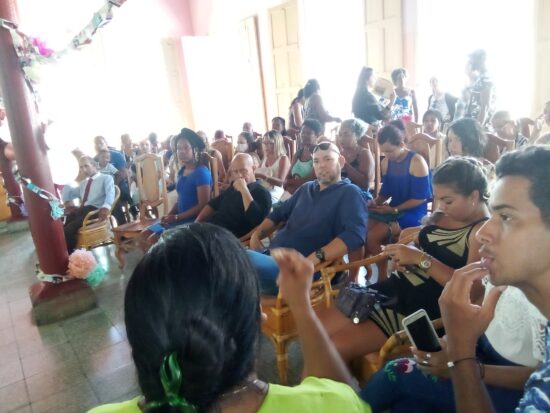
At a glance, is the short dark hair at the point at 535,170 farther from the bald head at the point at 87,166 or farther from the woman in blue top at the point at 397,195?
the bald head at the point at 87,166

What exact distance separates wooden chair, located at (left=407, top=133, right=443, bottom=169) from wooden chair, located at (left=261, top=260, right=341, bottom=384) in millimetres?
1499

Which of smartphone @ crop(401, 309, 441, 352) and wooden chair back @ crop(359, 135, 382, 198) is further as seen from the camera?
wooden chair back @ crop(359, 135, 382, 198)

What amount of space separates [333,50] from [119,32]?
412 cm

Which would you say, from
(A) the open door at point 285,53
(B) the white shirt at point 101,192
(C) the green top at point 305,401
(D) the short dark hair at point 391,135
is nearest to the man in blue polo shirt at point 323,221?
(D) the short dark hair at point 391,135

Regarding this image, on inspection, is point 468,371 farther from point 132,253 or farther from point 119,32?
point 119,32

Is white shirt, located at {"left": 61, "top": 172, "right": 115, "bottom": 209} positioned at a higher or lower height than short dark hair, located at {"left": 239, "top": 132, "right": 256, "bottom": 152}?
lower

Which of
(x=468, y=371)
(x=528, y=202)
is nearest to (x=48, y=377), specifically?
(x=468, y=371)

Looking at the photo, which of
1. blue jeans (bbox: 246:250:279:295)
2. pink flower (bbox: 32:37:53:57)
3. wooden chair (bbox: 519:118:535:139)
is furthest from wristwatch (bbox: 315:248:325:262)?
wooden chair (bbox: 519:118:535:139)

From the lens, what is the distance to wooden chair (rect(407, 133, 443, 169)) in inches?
110

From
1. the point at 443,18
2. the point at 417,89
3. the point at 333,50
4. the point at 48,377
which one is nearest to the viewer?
the point at 48,377

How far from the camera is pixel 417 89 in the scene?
498 centimetres

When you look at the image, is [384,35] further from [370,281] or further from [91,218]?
[91,218]

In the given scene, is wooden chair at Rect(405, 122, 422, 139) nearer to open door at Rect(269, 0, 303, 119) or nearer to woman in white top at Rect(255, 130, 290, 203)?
woman in white top at Rect(255, 130, 290, 203)

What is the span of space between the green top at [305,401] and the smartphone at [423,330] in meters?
0.43
